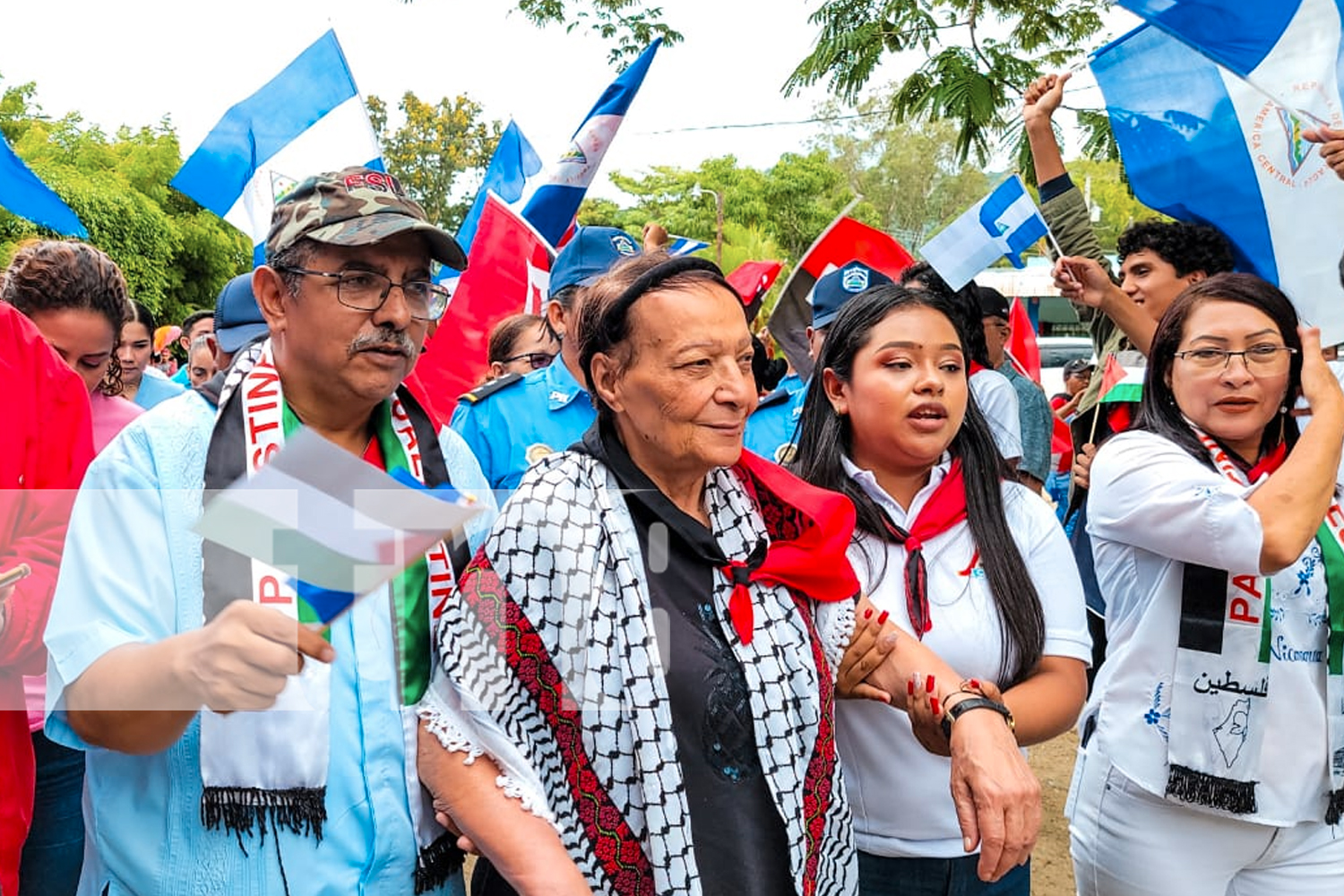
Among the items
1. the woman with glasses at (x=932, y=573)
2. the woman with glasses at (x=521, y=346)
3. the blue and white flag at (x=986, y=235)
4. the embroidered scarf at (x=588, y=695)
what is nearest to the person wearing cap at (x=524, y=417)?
the woman with glasses at (x=521, y=346)

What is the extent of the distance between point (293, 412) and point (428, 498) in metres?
0.72

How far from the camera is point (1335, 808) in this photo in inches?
95.0

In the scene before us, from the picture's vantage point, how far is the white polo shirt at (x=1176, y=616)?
2.35 meters

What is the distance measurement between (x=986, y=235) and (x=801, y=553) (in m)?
2.14

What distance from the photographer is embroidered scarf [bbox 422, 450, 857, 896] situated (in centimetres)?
166

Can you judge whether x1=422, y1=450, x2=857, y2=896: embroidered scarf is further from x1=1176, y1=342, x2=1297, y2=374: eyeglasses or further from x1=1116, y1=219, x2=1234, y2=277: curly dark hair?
x1=1116, y1=219, x2=1234, y2=277: curly dark hair

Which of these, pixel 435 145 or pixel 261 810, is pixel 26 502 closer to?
pixel 261 810

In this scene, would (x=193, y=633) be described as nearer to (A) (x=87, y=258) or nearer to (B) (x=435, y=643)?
(B) (x=435, y=643)

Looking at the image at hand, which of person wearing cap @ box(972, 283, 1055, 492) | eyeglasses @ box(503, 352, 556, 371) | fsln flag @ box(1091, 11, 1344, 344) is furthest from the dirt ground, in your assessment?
eyeglasses @ box(503, 352, 556, 371)

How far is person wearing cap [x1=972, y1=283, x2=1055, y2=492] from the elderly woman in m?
2.96

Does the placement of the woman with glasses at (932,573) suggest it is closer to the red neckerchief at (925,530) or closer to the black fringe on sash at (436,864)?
the red neckerchief at (925,530)

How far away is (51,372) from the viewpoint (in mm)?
2305

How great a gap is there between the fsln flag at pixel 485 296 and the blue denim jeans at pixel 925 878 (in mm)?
3213

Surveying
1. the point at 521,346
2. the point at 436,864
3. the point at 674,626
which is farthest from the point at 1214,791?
the point at 521,346
